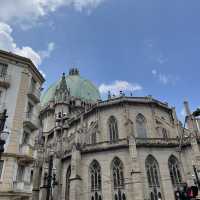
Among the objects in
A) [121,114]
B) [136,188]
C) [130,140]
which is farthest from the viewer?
[121,114]

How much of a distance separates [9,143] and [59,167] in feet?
55.4

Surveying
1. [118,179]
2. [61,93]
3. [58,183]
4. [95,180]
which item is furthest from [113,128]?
[61,93]

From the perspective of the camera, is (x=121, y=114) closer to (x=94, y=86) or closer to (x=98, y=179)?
(x=98, y=179)

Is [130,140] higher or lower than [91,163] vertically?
higher

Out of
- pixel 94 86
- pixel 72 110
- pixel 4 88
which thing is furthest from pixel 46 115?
pixel 4 88

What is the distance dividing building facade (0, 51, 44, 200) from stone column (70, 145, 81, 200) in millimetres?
9482

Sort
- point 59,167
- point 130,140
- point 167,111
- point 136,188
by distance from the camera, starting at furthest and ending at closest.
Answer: point 167,111
point 59,167
point 130,140
point 136,188

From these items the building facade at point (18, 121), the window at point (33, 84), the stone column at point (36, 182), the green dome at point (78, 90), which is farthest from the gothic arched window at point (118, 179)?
the green dome at point (78, 90)

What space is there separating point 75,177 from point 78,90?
41956 millimetres

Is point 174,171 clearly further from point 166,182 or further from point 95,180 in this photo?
point 95,180

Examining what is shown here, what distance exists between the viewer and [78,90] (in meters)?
67.2

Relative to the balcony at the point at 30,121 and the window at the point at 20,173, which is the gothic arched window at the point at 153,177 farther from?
the window at the point at 20,173

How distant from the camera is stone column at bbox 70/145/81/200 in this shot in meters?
26.8

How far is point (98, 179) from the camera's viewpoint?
28453mm
